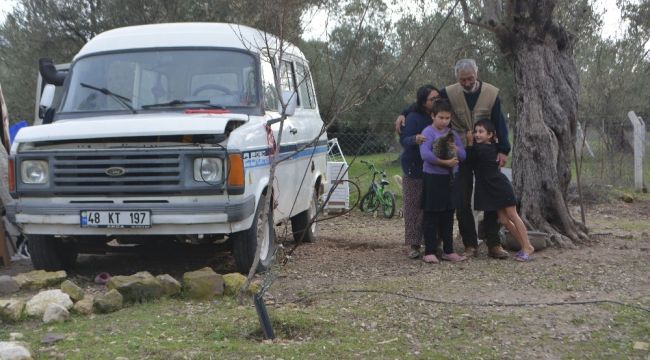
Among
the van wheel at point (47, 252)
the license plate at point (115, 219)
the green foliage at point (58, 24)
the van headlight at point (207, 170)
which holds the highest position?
the green foliage at point (58, 24)

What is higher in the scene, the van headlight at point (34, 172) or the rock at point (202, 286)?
the van headlight at point (34, 172)

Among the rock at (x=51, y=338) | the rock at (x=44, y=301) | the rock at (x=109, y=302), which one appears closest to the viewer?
the rock at (x=51, y=338)

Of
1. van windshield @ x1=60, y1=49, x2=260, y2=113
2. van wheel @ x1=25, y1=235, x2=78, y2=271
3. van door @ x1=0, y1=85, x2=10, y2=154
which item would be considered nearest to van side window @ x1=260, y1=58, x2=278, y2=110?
van windshield @ x1=60, y1=49, x2=260, y2=113

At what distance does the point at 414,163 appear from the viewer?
7.38 m

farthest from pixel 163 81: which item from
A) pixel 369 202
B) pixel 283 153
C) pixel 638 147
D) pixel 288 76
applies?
pixel 638 147

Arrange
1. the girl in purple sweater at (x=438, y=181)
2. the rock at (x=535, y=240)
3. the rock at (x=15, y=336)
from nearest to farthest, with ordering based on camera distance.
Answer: the rock at (x=15, y=336), the girl in purple sweater at (x=438, y=181), the rock at (x=535, y=240)

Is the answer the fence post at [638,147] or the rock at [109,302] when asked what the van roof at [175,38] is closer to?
the rock at [109,302]

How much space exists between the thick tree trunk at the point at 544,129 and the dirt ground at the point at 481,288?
1.45ft

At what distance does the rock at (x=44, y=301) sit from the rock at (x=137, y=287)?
347mm

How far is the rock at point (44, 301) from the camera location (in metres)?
5.24

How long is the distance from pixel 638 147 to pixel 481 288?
30.4 ft

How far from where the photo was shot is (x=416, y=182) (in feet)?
24.5

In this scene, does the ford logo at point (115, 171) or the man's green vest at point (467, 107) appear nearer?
the ford logo at point (115, 171)

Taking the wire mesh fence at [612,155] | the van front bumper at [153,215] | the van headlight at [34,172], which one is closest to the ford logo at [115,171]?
the van front bumper at [153,215]
